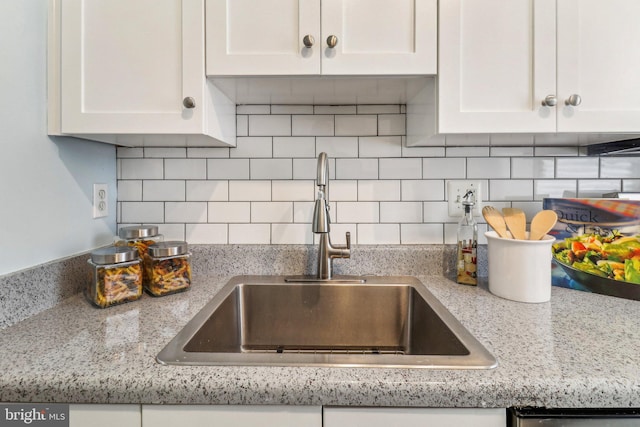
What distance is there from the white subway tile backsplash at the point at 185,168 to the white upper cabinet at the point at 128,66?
33 centimetres

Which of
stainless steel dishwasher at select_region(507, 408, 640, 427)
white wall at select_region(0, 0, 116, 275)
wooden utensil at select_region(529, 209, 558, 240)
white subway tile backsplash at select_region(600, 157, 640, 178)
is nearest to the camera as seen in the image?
stainless steel dishwasher at select_region(507, 408, 640, 427)

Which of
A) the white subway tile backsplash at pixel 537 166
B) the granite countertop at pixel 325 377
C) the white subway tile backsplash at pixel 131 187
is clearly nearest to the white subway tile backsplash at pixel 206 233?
the white subway tile backsplash at pixel 131 187

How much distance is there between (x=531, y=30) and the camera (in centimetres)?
93

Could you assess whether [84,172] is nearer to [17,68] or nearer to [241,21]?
[17,68]

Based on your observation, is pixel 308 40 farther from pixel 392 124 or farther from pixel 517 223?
pixel 517 223

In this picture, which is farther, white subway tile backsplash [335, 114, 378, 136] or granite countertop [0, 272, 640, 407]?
white subway tile backsplash [335, 114, 378, 136]

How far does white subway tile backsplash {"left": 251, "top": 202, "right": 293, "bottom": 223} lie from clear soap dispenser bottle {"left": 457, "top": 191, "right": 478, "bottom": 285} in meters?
0.60

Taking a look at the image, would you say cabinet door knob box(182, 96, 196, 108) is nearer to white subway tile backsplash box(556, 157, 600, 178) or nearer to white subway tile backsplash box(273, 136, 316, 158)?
white subway tile backsplash box(273, 136, 316, 158)

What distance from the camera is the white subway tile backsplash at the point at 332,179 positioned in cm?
126

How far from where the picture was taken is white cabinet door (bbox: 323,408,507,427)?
594 millimetres

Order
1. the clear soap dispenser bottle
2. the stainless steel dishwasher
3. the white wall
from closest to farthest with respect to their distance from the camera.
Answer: the stainless steel dishwasher < the white wall < the clear soap dispenser bottle

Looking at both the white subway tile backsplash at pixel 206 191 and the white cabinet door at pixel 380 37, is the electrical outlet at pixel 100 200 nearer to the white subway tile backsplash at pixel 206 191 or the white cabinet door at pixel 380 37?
the white subway tile backsplash at pixel 206 191

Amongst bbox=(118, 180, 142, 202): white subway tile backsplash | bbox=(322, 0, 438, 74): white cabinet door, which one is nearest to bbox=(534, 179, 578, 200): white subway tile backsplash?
bbox=(322, 0, 438, 74): white cabinet door

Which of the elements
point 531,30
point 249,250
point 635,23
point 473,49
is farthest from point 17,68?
point 635,23
